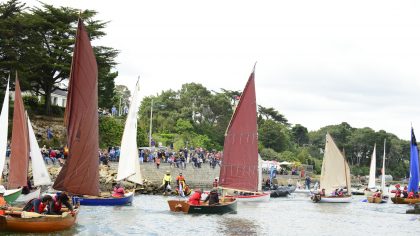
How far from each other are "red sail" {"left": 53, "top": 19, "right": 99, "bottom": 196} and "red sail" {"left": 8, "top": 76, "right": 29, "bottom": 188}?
9958 mm

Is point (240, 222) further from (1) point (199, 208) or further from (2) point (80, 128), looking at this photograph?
(2) point (80, 128)

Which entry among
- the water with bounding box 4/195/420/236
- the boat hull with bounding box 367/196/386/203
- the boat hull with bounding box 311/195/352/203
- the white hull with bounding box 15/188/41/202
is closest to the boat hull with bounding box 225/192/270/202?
the water with bounding box 4/195/420/236

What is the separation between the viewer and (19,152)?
148 feet

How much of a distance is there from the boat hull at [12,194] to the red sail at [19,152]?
5.56ft

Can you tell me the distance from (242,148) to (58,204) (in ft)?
72.9

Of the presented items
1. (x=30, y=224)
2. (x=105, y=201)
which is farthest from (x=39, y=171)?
(x=30, y=224)

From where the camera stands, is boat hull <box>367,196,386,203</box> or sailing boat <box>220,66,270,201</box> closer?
sailing boat <box>220,66,270,201</box>

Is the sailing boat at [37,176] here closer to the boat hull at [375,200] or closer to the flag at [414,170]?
the flag at [414,170]

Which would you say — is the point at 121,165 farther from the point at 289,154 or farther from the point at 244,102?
the point at 289,154

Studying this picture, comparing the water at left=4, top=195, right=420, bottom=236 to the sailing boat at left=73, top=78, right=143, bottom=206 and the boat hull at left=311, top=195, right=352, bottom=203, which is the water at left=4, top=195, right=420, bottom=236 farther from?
the boat hull at left=311, top=195, right=352, bottom=203

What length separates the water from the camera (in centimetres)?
3750

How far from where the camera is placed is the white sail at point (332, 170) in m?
76.3

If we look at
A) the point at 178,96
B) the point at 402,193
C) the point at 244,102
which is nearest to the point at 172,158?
the point at 402,193

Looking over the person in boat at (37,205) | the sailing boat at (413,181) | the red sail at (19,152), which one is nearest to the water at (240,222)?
the person in boat at (37,205)
